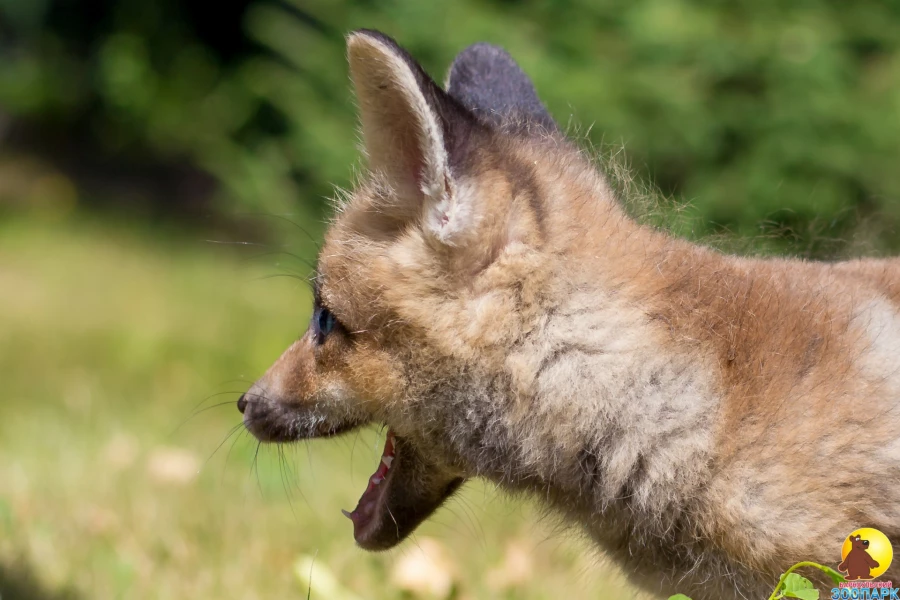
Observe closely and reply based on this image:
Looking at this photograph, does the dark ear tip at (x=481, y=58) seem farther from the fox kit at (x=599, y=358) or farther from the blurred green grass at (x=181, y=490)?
the blurred green grass at (x=181, y=490)

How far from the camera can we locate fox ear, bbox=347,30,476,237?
248cm

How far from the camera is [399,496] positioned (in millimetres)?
2943

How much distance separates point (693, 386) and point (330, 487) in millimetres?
2444

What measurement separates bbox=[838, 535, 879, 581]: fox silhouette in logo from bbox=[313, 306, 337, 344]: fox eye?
1.38m

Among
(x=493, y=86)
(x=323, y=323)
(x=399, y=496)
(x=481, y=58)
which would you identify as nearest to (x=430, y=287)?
(x=323, y=323)

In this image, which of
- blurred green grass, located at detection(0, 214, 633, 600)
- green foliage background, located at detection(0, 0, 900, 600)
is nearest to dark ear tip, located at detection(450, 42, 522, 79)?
green foliage background, located at detection(0, 0, 900, 600)

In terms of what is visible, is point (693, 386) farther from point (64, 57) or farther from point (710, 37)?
point (64, 57)

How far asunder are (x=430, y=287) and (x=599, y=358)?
0.46 meters

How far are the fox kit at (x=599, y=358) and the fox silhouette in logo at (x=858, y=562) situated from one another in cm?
5

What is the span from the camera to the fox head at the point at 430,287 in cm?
254

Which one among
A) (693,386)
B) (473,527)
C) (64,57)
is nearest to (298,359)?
(693,386)

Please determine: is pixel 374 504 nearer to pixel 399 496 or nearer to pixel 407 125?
pixel 399 496

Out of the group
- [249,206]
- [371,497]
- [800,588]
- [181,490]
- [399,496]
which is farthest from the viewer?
[249,206]

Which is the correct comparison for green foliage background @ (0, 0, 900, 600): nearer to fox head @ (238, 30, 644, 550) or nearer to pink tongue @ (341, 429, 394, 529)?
pink tongue @ (341, 429, 394, 529)
